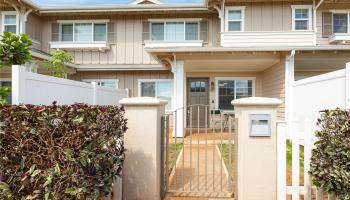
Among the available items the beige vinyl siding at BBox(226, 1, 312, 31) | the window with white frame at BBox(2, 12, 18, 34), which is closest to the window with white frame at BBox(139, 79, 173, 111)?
the beige vinyl siding at BBox(226, 1, 312, 31)

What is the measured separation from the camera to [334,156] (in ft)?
9.98

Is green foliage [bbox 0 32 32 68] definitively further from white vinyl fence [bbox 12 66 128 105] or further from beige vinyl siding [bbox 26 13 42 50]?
beige vinyl siding [bbox 26 13 42 50]

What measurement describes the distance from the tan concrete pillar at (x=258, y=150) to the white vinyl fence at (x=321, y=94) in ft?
2.64

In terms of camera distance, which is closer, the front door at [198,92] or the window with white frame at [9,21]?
the front door at [198,92]

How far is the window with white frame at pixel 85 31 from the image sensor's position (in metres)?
15.2

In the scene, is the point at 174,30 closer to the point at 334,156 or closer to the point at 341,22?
the point at 341,22

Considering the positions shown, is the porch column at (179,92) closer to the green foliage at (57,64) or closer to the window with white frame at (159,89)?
the window with white frame at (159,89)

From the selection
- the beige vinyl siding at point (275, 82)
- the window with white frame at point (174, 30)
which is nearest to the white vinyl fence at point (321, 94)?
the beige vinyl siding at point (275, 82)

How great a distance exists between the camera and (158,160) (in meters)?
4.19

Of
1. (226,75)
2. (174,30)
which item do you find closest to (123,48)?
(174,30)

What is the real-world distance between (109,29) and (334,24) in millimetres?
12066

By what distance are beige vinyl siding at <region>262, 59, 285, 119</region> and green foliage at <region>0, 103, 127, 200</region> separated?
8.87 metres

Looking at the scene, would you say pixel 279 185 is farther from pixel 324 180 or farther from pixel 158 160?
pixel 158 160

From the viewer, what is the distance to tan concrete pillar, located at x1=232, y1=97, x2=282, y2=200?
3920 millimetres
